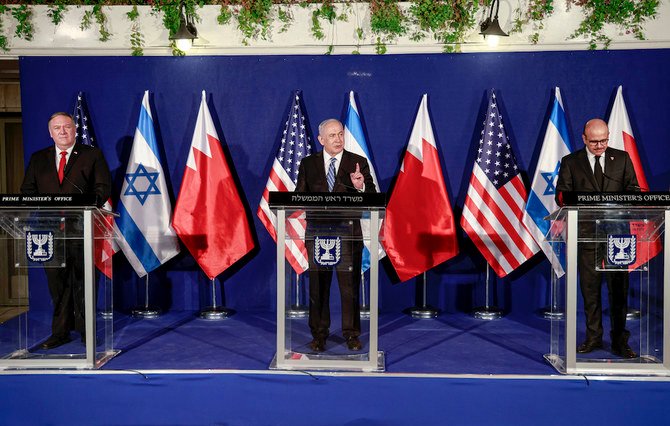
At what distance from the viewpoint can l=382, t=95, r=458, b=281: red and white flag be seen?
6.11m

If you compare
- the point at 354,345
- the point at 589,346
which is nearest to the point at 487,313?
the point at 589,346

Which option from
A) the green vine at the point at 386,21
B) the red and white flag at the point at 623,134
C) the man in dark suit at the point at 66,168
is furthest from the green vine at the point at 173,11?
the red and white flag at the point at 623,134

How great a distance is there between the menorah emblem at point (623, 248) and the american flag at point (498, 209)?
5.69 feet

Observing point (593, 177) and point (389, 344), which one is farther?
point (389, 344)

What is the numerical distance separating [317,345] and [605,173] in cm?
217

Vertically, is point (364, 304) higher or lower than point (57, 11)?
lower

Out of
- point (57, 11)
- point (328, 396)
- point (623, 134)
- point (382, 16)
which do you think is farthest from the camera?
point (57, 11)

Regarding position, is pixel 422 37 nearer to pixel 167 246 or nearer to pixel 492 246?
pixel 492 246

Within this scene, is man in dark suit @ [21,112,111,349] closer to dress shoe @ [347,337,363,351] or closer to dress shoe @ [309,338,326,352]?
dress shoe @ [309,338,326,352]

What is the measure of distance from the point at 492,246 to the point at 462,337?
3.48ft

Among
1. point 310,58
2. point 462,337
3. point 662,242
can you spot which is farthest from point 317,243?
point 310,58

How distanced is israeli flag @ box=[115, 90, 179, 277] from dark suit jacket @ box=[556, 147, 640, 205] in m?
3.29

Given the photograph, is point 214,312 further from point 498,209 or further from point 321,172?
point 498,209

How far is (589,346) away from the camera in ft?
14.3
